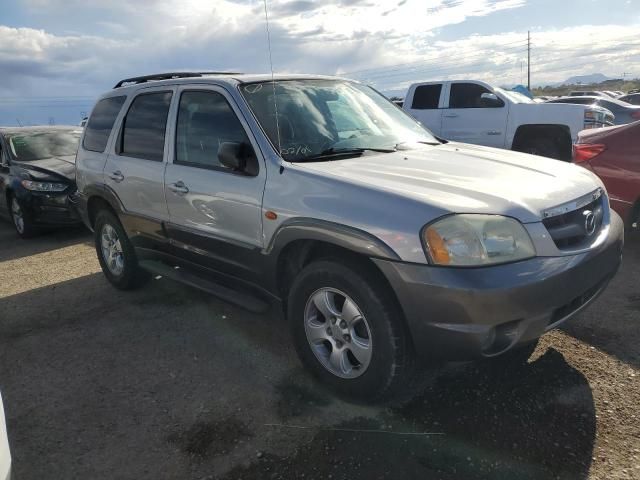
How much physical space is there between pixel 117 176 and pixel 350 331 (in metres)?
2.78

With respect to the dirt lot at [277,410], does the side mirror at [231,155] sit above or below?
above

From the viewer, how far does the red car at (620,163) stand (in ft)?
16.3

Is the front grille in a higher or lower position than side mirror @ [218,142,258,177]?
lower

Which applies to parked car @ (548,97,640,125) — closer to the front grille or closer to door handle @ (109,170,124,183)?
the front grille

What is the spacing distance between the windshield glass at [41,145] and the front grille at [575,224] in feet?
25.2

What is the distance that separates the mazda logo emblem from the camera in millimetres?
2881

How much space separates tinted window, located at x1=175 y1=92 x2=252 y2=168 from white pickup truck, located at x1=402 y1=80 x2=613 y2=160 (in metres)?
6.56

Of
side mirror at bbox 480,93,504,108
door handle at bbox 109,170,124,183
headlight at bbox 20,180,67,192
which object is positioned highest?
side mirror at bbox 480,93,504,108

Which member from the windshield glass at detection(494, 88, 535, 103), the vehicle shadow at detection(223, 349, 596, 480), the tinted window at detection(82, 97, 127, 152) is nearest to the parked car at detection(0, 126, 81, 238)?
the tinted window at detection(82, 97, 127, 152)

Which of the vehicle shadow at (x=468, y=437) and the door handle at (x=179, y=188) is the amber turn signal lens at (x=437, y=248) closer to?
the vehicle shadow at (x=468, y=437)

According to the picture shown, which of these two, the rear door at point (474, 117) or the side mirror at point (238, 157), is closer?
the side mirror at point (238, 157)

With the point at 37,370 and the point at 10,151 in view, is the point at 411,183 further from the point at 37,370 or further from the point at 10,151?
the point at 10,151

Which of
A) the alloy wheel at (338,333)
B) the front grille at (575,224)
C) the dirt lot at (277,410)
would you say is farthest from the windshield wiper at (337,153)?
the dirt lot at (277,410)

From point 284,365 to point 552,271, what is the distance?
5.84ft
